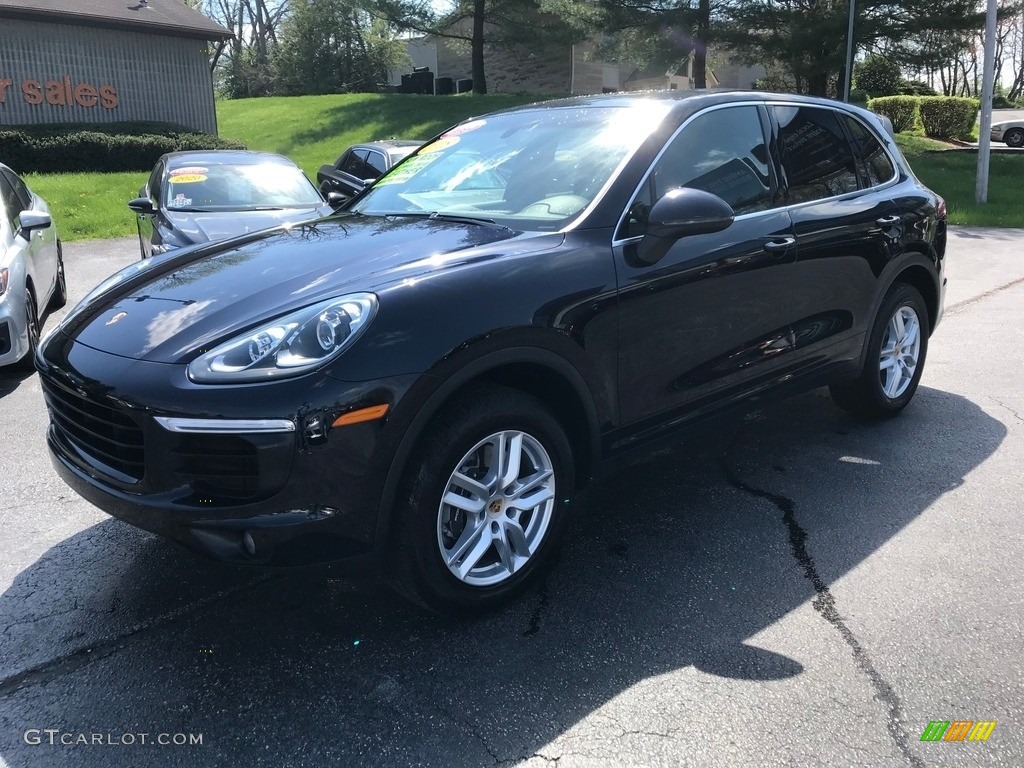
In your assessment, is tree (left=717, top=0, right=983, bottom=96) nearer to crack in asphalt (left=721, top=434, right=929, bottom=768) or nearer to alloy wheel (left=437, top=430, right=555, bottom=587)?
crack in asphalt (left=721, top=434, right=929, bottom=768)

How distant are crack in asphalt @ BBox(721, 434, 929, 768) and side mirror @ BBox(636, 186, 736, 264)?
1.34 meters

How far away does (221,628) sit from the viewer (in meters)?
2.93

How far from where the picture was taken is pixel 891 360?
4.90m

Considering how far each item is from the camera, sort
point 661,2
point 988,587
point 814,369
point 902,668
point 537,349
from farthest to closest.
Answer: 1. point 661,2
2. point 814,369
3. point 988,587
4. point 537,349
5. point 902,668

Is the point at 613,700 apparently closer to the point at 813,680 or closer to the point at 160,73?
the point at 813,680

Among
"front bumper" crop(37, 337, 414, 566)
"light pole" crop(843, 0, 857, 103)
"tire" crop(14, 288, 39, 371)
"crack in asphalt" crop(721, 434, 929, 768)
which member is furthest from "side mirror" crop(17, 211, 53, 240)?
"light pole" crop(843, 0, 857, 103)

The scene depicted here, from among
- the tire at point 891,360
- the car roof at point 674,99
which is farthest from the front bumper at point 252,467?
the tire at point 891,360

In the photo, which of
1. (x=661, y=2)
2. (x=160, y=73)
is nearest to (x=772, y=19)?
(x=661, y=2)

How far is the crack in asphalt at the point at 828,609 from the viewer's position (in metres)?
2.46

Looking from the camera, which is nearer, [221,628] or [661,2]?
[221,628]

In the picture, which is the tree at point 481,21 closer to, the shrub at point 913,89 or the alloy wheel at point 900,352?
the shrub at point 913,89

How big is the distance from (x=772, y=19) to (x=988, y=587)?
23.7 metres

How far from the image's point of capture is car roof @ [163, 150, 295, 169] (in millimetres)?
9469

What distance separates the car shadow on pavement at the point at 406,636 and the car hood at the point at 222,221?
451 cm
